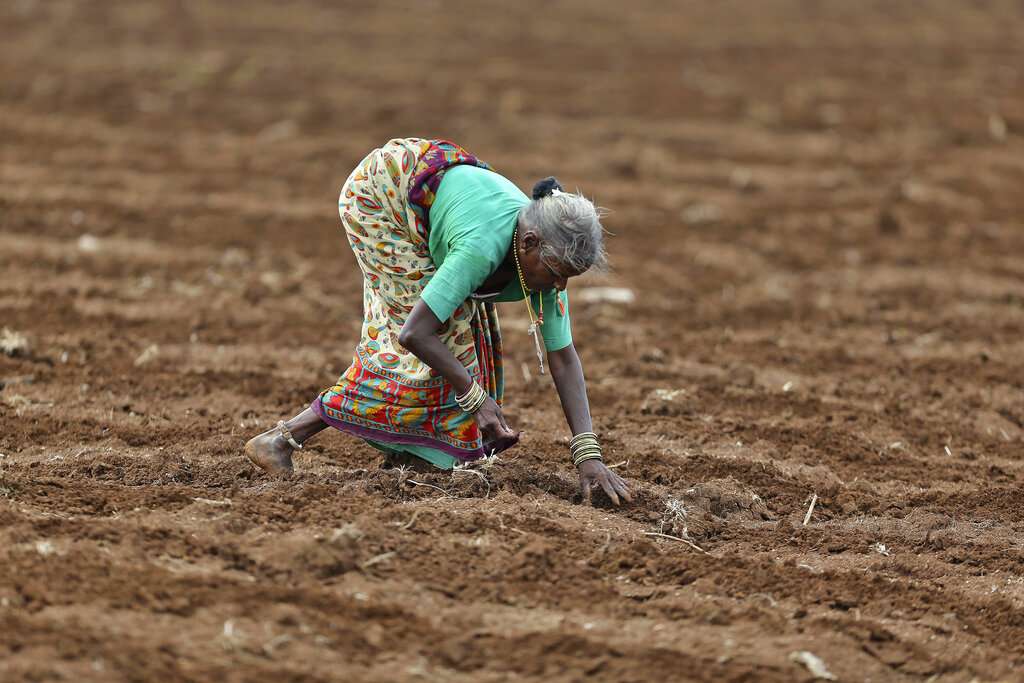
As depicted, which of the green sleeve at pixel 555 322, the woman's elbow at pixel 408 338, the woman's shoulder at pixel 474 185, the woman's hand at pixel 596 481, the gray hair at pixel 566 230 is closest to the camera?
the gray hair at pixel 566 230

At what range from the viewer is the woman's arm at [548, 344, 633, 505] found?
4.17 meters

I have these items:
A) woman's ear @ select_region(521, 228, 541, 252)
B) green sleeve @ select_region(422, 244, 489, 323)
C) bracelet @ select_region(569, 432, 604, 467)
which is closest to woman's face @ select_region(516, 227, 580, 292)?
woman's ear @ select_region(521, 228, 541, 252)

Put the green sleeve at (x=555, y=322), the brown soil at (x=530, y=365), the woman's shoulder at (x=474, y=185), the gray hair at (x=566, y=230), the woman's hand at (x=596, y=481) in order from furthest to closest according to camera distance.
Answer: the woman's hand at (x=596, y=481)
the green sleeve at (x=555, y=322)
the woman's shoulder at (x=474, y=185)
the gray hair at (x=566, y=230)
the brown soil at (x=530, y=365)

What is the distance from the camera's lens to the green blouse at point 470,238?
12.3 feet

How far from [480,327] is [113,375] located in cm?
233

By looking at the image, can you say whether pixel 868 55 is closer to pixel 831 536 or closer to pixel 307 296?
pixel 307 296

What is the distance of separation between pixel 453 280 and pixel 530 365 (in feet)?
8.20

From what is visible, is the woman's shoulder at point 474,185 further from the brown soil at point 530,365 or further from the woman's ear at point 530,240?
the brown soil at point 530,365

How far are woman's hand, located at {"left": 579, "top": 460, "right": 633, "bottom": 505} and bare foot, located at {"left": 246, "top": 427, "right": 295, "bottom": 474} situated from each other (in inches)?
41.5

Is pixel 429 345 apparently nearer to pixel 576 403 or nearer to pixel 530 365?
pixel 576 403

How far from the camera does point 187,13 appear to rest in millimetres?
15141

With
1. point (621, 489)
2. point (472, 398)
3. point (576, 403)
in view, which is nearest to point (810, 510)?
point (621, 489)

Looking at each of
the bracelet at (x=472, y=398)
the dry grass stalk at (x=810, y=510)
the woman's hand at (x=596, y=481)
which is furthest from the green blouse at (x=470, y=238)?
the dry grass stalk at (x=810, y=510)

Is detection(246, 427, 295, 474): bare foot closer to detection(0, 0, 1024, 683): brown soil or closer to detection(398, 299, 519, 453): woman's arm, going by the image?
detection(0, 0, 1024, 683): brown soil
